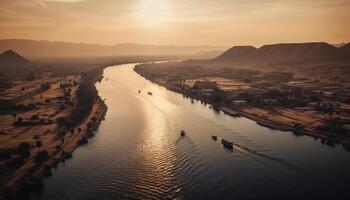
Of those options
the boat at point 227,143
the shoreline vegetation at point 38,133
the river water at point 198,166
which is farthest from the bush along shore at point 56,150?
the boat at point 227,143

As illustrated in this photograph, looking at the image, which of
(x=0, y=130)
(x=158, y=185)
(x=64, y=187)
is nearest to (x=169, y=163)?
(x=158, y=185)

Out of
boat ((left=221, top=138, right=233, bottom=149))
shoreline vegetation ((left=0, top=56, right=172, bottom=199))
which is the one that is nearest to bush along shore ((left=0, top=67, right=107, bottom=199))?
shoreline vegetation ((left=0, top=56, right=172, bottom=199))

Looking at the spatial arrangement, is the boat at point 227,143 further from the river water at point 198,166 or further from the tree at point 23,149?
the tree at point 23,149

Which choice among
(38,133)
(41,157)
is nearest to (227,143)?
(41,157)

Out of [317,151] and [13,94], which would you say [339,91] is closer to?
[317,151]

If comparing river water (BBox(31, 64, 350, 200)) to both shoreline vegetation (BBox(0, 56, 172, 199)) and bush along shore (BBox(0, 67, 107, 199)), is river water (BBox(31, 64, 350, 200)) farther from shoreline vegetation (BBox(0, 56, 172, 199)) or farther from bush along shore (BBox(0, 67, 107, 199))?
shoreline vegetation (BBox(0, 56, 172, 199))
